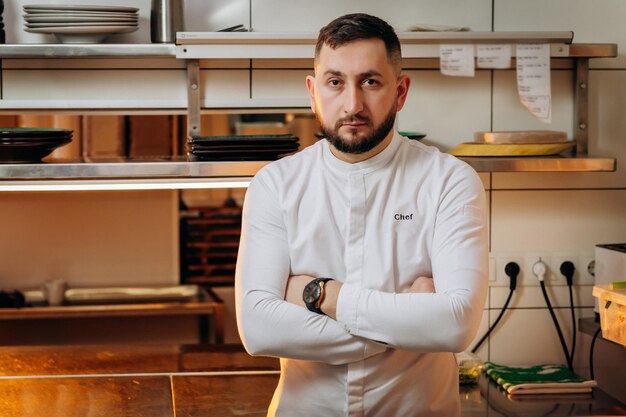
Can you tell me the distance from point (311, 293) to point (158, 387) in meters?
0.89

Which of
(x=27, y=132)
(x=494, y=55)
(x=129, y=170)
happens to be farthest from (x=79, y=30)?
(x=494, y=55)

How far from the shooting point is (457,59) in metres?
2.63

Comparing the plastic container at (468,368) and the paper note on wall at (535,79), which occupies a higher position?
the paper note on wall at (535,79)

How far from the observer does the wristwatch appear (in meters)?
1.81

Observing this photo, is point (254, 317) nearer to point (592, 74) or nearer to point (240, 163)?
point (240, 163)

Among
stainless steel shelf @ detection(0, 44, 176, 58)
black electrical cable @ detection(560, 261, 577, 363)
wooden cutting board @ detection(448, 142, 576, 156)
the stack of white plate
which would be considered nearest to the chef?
wooden cutting board @ detection(448, 142, 576, 156)

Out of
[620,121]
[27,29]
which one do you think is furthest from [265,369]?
[620,121]

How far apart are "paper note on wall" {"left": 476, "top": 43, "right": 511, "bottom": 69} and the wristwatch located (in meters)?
1.11

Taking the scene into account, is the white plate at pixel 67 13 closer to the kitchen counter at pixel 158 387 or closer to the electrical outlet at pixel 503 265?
the kitchen counter at pixel 158 387

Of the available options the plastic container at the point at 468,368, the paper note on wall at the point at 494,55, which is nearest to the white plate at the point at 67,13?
the paper note on wall at the point at 494,55

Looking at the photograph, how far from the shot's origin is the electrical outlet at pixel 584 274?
2.93 metres

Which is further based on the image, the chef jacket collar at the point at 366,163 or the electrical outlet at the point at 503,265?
the electrical outlet at the point at 503,265

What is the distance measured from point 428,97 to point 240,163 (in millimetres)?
808

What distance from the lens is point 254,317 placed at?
1.82m
